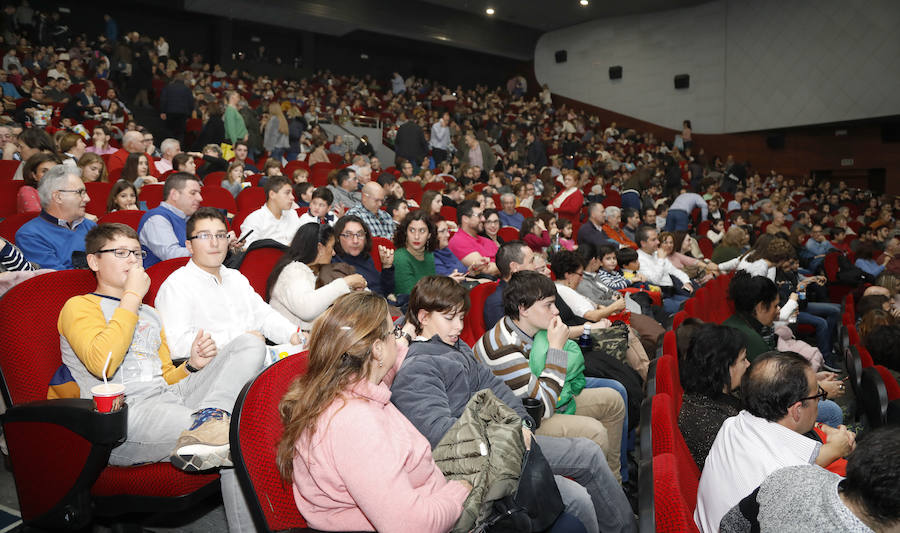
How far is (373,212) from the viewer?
4.71 m

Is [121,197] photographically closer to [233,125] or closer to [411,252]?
[411,252]

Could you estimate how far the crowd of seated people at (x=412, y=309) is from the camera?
1317mm

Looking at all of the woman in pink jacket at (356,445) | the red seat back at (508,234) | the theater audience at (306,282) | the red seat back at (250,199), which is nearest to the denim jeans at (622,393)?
the theater audience at (306,282)

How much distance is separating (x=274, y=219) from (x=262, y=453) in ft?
9.71

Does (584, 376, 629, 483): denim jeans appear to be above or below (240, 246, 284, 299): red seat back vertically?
below

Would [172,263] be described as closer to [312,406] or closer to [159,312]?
[159,312]

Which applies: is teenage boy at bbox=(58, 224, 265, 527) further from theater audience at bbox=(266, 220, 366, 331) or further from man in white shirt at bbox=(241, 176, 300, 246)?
man in white shirt at bbox=(241, 176, 300, 246)

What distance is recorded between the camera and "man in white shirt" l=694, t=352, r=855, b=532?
158cm

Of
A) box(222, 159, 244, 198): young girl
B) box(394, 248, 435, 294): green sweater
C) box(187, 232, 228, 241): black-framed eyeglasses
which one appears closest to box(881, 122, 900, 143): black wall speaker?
box(394, 248, 435, 294): green sweater

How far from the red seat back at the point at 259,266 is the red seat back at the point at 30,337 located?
1.10 metres

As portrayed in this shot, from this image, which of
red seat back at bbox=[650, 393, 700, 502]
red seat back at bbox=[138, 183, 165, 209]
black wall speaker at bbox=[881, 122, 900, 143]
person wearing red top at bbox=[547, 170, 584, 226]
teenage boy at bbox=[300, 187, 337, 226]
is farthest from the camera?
black wall speaker at bbox=[881, 122, 900, 143]

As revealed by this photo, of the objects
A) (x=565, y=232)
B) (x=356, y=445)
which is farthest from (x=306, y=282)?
(x=565, y=232)

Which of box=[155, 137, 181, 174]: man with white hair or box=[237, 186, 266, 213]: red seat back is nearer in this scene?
box=[237, 186, 266, 213]: red seat back

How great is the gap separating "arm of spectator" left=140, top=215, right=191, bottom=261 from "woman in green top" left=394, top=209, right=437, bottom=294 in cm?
119
